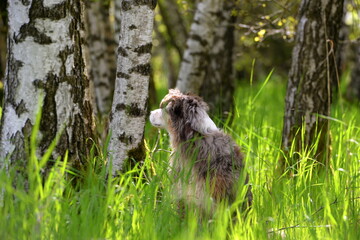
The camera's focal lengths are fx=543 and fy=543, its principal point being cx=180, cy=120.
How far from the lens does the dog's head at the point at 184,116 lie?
4.41m

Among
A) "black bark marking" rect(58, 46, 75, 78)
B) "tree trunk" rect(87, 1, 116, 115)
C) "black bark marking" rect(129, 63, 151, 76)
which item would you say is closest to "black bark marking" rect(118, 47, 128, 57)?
"black bark marking" rect(129, 63, 151, 76)

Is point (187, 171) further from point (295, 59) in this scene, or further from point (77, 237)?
point (295, 59)

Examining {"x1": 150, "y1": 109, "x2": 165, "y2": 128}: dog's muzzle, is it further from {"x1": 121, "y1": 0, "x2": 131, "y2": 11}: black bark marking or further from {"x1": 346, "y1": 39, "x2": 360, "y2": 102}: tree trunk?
{"x1": 346, "y1": 39, "x2": 360, "y2": 102}: tree trunk

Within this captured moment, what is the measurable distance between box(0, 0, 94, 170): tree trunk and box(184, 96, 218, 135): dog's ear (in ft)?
3.06

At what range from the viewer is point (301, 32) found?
5926 mm

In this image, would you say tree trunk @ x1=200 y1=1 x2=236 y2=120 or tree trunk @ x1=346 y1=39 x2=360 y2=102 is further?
tree trunk @ x1=346 y1=39 x2=360 y2=102

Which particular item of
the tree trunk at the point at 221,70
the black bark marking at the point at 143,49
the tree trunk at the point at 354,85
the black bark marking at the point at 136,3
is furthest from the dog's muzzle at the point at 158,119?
the tree trunk at the point at 354,85

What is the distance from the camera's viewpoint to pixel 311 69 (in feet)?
19.2

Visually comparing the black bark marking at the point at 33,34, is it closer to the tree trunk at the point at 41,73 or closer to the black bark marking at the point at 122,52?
the tree trunk at the point at 41,73

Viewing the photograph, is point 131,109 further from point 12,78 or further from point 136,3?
point 12,78

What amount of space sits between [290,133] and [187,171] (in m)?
2.08

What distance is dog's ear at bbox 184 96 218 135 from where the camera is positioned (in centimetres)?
439

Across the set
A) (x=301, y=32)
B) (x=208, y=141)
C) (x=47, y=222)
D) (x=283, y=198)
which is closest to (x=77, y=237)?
(x=47, y=222)

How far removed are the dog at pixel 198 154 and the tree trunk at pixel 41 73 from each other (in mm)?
853
